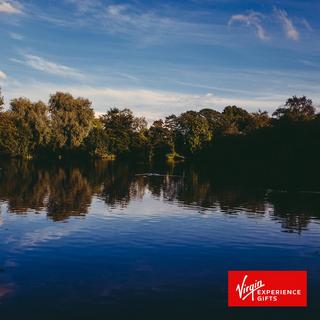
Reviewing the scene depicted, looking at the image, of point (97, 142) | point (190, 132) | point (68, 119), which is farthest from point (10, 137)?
point (190, 132)

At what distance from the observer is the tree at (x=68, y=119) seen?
147000 millimetres

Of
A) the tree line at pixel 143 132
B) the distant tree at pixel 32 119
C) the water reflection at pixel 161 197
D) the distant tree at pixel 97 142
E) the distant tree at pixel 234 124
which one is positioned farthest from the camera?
the distant tree at pixel 97 142

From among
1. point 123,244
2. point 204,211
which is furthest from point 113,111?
point 123,244

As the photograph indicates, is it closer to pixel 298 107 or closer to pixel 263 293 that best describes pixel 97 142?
pixel 298 107

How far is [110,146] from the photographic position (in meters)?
175

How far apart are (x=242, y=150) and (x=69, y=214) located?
109m

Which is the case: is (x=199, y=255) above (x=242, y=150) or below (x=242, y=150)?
below

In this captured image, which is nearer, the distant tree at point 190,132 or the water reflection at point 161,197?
the water reflection at point 161,197

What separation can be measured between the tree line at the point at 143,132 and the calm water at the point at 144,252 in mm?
72172

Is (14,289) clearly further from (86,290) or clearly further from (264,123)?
(264,123)

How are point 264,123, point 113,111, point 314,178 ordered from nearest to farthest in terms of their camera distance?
point 314,178 < point 264,123 < point 113,111

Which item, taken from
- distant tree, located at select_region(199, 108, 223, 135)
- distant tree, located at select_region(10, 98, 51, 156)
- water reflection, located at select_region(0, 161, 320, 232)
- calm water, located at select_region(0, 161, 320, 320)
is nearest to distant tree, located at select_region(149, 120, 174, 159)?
distant tree, located at select_region(199, 108, 223, 135)

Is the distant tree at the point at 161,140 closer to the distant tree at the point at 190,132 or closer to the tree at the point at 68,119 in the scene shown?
the distant tree at the point at 190,132

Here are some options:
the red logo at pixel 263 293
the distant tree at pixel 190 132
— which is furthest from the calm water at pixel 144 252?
the distant tree at pixel 190 132
